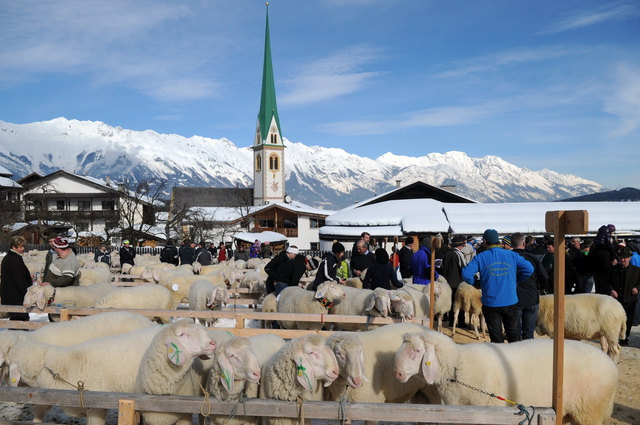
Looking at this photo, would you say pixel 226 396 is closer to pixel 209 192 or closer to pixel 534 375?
pixel 534 375

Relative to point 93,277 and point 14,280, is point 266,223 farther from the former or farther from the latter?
point 14,280

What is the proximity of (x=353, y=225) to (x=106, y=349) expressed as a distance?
2555 centimetres

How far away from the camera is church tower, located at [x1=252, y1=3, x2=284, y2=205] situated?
87800mm

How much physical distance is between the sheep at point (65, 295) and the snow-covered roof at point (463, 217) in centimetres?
2027

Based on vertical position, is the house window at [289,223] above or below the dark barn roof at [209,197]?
below

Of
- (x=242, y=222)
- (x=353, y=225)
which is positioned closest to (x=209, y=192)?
(x=242, y=222)

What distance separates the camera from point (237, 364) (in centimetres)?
414

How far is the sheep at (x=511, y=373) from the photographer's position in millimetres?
4398

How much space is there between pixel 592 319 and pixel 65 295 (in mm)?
8923

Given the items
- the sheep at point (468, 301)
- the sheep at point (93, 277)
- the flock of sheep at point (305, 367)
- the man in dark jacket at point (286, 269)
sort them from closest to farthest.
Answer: the flock of sheep at point (305, 367) → the man in dark jacket at point (286, 269) → the sheep at point (468, 301) → the sheep at point (93, 277)

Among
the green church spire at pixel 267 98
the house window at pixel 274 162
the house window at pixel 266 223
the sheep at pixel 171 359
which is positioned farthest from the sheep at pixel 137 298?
the green church spire at pixel 267 98

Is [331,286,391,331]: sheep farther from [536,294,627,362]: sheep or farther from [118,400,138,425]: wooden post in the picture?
[118,400,138,425]: wooden post

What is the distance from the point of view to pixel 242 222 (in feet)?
191

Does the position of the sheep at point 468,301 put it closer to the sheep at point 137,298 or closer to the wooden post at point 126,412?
the sheep at point 137,298
